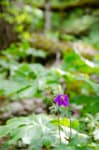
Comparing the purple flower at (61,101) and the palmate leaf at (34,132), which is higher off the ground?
the purple flower at (61,101)

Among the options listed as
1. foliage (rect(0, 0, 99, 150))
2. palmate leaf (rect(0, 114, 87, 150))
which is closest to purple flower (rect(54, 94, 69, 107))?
foliage (rect(0, 0, 99, 150))

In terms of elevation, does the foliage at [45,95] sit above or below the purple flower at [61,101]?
below

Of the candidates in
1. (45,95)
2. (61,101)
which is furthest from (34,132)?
(45,95)

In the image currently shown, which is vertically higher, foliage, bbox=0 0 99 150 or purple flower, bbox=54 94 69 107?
purple flower, bbox=54 94 69 107

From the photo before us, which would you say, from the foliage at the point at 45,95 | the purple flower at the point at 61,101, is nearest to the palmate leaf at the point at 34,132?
the foliage at the point at 45,95

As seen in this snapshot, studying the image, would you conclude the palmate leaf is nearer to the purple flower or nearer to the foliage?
the foliage

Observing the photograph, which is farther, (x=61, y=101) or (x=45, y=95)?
(x=45, y=95)

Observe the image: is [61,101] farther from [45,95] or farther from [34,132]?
[45,95]

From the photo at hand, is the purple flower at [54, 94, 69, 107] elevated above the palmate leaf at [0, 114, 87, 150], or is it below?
above

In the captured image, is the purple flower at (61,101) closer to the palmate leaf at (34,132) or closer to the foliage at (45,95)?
the foliage at (45,95)

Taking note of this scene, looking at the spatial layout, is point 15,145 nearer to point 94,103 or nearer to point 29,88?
point 29,88

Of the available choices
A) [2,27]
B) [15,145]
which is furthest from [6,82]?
[2,27]
